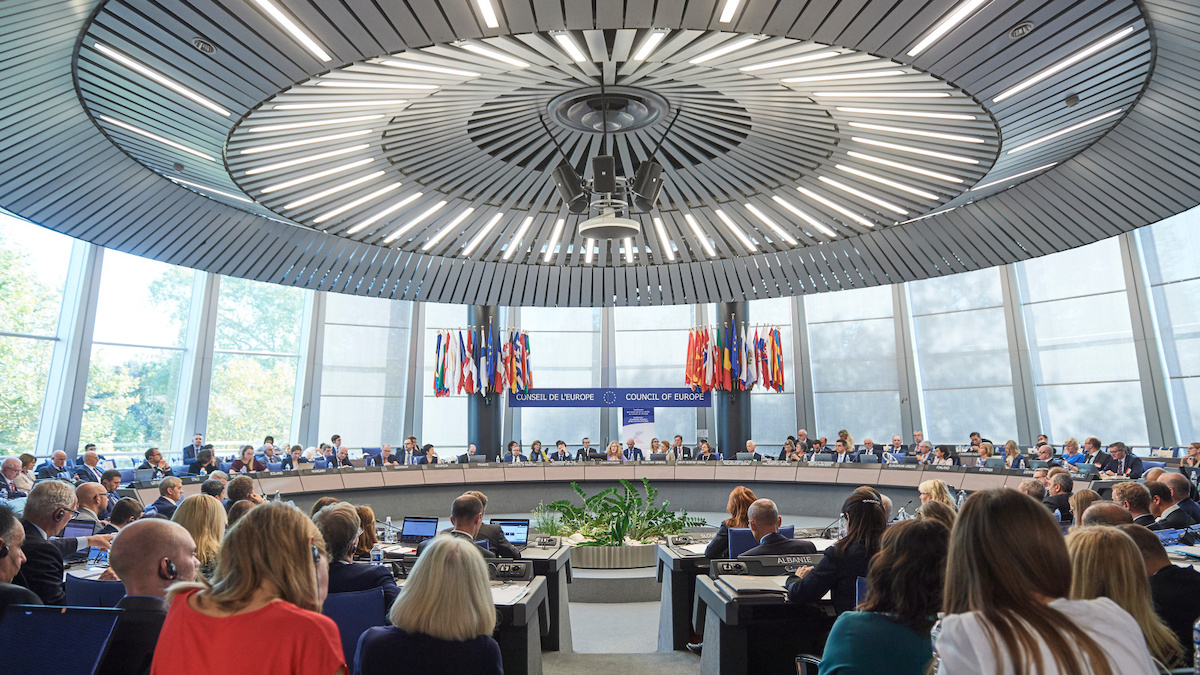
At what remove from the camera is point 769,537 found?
4.39 metres

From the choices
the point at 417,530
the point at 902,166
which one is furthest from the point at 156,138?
the point at 902,166

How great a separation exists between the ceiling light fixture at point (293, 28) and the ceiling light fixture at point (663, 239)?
4937mm

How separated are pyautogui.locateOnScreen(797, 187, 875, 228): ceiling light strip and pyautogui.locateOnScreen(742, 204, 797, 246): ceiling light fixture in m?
0.65

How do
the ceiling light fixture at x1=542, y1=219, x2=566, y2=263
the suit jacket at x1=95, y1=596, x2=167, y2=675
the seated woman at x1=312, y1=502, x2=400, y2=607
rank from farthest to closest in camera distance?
the ceiling light fixture at x1=542, y1=219, x2=566, y2=263
the seated woman at x1=312, y1=502, x2=400, y2=607
the suit jacket at x1=95, y1=596, x2=167, y2=675

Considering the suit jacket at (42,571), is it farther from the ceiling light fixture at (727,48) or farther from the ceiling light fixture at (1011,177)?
the ceiling light fixture at (1011,177)

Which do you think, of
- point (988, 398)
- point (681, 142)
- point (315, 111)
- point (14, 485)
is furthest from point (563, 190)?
point (988, 398)

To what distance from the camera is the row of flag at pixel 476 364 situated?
48.0 feet

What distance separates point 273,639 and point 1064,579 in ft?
5.96

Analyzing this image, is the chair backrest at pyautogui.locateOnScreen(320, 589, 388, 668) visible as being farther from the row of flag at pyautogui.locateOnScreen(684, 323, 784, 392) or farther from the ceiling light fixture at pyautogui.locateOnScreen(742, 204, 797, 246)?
the row of flag at pyautogui.locateOnScreen(684, 323, 784, 392)

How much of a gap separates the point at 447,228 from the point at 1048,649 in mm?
8403

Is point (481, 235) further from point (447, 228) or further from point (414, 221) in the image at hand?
point (414, 221)

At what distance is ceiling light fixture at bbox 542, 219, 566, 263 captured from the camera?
9156 mm

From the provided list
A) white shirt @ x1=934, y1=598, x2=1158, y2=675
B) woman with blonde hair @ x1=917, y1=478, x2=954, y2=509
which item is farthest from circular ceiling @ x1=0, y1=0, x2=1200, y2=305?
white shirt @ x1=934, y1=598, x2=1158, y2=675

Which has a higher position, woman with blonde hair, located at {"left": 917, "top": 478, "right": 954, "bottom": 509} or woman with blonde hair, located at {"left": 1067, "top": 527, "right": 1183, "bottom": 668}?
woman with blonde hair, located at {"left": 917, "top": 478, "right": 954, "bottom": 509}
